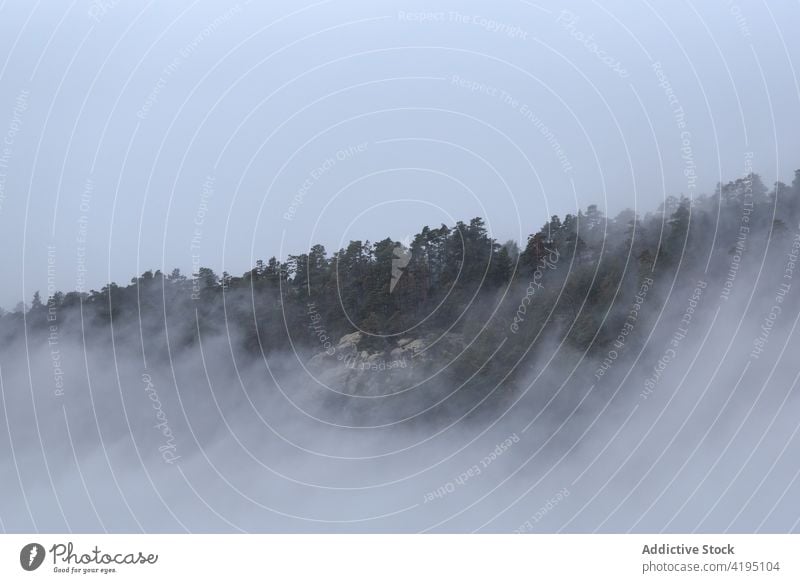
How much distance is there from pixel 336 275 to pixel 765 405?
12.7 m

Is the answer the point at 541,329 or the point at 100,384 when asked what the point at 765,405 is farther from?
the point at 100,384

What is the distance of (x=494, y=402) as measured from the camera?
28172 millimetres
